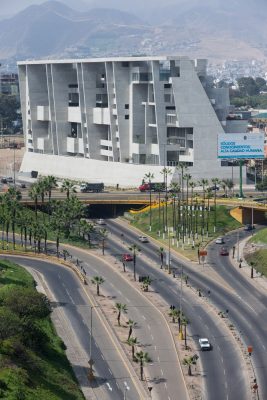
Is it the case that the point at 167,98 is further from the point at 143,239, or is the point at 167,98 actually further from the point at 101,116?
the point at 143,239

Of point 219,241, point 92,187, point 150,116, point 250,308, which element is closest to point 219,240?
point 219,241

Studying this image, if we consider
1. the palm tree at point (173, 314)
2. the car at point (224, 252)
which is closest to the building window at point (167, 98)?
the car at point (224, 252)

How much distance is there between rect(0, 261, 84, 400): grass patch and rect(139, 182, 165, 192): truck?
75.3 meters

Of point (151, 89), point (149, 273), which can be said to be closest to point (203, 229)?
point (149, 273)

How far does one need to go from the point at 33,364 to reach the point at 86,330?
16.3 m

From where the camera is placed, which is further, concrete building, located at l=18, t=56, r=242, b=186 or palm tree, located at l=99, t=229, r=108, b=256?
concrete building, located at l=18, t=56, r=242, b=186

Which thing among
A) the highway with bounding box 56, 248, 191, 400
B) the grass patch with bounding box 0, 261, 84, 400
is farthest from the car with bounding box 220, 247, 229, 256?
the grass patch with bounding box 0, 261, 84, 400

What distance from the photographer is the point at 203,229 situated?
498 ft

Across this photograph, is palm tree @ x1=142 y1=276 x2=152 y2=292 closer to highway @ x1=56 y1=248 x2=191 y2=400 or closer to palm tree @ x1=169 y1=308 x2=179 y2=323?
highway @ x1=56 y1=248 x2=191 y2=400

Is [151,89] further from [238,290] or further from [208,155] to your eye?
[238,290]

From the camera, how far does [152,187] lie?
178 m

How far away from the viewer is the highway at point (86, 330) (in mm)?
88125

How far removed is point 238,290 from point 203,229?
1291 inches

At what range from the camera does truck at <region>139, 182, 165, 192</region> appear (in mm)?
174350
